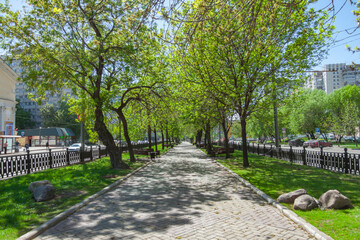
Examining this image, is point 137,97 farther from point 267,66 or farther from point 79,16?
point 267,66

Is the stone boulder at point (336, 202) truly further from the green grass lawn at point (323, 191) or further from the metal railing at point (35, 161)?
the metal railing at point (35, 161)

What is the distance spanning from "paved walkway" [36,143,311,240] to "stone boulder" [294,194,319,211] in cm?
56

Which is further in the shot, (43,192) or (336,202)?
(43,192)

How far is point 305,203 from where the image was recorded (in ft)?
20.6

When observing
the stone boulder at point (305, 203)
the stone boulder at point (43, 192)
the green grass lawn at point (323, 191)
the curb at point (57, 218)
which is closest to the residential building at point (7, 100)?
the stone boulder at point (43, 192)

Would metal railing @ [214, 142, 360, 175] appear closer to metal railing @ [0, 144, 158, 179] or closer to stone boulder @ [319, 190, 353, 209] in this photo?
Result: stone boulder @ [319, 190, 353, 209]

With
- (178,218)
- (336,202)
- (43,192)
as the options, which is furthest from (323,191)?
(43,192)

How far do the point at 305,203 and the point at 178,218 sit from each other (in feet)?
10.3

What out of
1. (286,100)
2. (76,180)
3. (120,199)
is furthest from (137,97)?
(120,199)

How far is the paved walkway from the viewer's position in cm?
492

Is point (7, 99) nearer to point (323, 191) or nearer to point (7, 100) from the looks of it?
point (7, 100)

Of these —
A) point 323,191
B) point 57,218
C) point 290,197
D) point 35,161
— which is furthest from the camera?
point 35,161

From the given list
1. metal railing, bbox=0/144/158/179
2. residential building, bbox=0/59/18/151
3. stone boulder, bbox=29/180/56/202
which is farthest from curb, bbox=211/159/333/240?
residential building, bbox=0/59/18/151

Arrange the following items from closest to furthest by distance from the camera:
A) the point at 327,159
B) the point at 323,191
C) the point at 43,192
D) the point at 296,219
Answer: the point at 296,219
the point at 43,192
the point at 323,191
the point at 327,159
